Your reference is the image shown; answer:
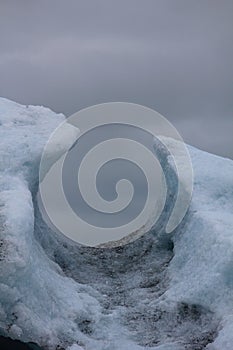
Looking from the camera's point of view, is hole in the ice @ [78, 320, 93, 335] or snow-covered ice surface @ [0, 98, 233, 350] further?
hole in the ice @ [78, 320, 93, 335]

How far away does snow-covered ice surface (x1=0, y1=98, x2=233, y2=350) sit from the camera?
9.94 m

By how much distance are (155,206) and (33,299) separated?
504 cm

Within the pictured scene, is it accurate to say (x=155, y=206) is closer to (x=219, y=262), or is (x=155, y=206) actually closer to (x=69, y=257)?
(x=69, y=257)

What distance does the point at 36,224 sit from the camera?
12.5 meters

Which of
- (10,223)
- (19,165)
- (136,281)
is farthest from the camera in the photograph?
(136,281)

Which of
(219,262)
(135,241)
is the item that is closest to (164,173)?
(135,241)

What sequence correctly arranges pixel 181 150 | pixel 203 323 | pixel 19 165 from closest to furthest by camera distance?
pixel 203 323 < pixel 19 165 < pixel 181 150

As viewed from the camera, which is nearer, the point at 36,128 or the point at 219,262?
the point at 219,262

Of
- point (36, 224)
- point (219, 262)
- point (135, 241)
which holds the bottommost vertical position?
point (135, 241)

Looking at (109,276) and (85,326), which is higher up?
(85,326)

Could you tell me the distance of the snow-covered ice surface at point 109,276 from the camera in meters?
9.94

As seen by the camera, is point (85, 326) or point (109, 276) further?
point (109, 276)

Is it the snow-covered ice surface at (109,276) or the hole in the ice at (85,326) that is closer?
the snow-covered ice surface at (109,276)

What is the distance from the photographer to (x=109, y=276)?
12805 millimetres
